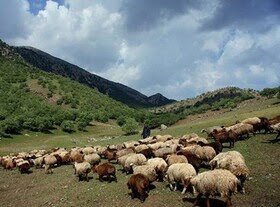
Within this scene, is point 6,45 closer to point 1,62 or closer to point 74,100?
point 1,62

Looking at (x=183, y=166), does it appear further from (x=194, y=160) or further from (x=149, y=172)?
(x=194, y=160)

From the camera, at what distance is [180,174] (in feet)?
76.7

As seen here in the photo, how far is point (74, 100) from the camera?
119 metres

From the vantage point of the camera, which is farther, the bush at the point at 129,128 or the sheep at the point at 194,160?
the bush at the point at 129,128

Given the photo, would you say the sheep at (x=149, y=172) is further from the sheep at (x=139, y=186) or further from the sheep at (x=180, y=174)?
the sheep at (x=139, y=186)

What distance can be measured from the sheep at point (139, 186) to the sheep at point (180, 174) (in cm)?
142

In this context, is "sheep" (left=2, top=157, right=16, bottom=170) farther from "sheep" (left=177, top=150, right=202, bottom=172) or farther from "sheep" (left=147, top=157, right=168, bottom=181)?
"sheep" (left=177, top=150, right=202, bottom=172)

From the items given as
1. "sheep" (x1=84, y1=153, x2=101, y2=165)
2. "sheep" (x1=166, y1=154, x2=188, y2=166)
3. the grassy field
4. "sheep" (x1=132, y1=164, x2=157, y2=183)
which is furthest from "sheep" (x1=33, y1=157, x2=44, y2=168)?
"sheep" (x1=166, y1=154, x2=188, y2=166)

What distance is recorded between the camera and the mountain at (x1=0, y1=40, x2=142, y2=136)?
88.3 metres

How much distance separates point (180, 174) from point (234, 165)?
3.17 m

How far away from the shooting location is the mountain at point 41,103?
88.3 m

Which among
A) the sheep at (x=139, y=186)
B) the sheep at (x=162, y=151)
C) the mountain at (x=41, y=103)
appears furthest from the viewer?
the mountain at (x=41, y=103)

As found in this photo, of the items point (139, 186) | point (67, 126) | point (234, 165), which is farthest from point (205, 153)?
point (67, 126)

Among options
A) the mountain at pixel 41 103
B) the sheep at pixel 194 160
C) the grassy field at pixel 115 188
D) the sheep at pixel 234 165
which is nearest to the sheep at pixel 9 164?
the grassy field at pixel 115 188
